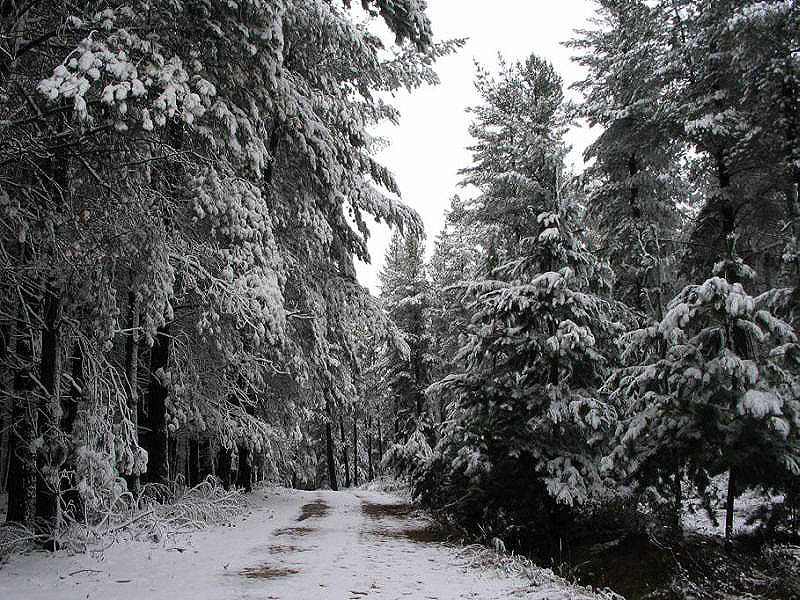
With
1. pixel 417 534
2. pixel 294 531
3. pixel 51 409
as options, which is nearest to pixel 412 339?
pixel 417 534

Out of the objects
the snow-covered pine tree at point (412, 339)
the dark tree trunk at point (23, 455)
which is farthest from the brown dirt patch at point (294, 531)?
the snow-covered pine tree at point (412, 339)

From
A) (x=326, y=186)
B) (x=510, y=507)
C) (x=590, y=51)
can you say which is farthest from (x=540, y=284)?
(x=590, y=51)

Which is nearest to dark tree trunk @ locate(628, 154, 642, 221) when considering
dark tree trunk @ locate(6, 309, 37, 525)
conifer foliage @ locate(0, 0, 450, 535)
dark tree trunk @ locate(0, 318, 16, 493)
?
conifer foliage @ locate(0, 0, 450, 535)

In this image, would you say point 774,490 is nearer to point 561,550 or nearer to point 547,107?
point 561,550

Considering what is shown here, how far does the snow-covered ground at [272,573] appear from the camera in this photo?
5.60 m

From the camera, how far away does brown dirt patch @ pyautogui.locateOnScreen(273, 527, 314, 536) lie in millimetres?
10498

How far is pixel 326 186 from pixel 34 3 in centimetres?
623

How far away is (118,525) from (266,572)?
2714 mm

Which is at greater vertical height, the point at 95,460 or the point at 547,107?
the point at 547,107

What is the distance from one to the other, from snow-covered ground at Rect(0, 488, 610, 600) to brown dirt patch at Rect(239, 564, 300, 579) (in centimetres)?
1

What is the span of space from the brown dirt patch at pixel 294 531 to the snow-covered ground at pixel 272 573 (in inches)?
22.6

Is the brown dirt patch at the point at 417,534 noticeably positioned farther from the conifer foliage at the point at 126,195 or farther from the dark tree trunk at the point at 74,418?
the dark tree trunk at the point at 74,418

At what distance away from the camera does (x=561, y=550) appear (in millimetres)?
8555

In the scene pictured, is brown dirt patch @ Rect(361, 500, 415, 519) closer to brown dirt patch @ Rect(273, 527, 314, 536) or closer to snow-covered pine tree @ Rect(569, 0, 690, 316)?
brown dirt patch @ Rect(273, 527, 314, 536)
